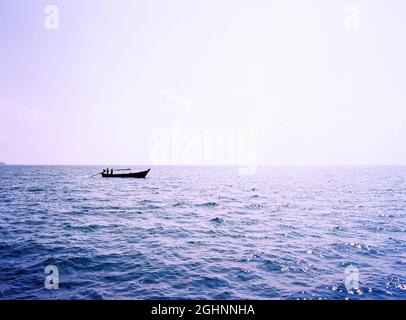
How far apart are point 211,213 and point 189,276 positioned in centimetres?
1714

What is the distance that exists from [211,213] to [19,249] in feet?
58.0

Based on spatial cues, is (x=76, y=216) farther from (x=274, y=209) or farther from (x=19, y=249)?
(x=274, y=209)

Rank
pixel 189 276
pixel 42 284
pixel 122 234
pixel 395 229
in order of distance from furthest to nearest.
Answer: pixel 395 229, pixel 122 234, pixel 189 276, pixel 42 284

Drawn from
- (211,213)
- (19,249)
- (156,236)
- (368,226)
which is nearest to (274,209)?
(211,213)

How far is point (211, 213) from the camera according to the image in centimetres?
2988

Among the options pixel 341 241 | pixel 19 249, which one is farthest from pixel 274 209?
pixel 19 249

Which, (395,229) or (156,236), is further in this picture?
(395,229)
